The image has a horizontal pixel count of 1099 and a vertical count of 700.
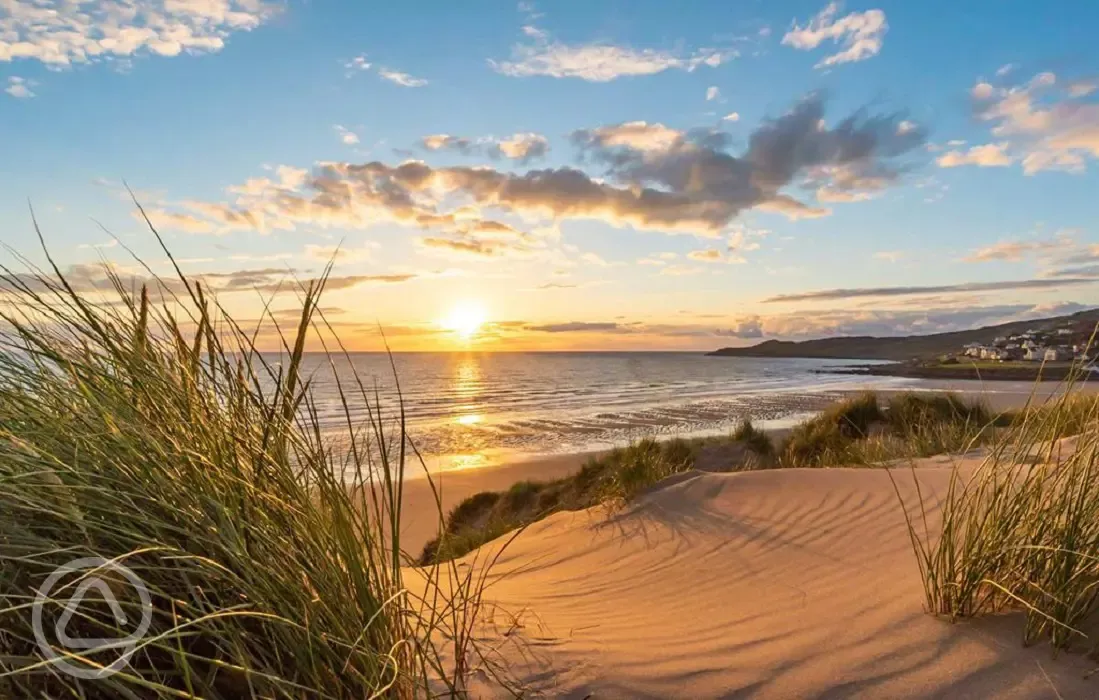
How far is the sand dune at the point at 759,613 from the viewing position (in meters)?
2.72

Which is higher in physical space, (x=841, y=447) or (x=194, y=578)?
(x=194, y=578)

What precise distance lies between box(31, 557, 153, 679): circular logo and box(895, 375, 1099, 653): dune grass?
2902mm

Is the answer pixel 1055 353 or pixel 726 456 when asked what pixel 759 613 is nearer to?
pixel 1055 353

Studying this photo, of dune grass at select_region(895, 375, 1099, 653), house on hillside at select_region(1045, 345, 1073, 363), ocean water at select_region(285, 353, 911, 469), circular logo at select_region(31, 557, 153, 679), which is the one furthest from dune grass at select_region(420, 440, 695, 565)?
circular logo at select_region(31, 557, 153, 679)

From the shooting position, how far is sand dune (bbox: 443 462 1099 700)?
8.92ft

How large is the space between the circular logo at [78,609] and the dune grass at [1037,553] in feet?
9.52

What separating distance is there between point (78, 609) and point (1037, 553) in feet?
11.2

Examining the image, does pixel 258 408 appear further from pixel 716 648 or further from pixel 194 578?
pixel 716 648

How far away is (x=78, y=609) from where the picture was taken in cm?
179

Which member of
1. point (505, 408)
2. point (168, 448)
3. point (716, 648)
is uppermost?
point (168, 448)

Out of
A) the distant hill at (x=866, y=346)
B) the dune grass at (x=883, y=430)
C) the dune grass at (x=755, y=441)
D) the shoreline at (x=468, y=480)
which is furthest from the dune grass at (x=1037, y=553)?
the distant hill at (x=866, y=346)

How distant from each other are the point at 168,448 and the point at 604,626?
2.42 metres

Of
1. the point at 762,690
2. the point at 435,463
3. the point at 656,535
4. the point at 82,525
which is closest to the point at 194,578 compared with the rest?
the point at 82,525

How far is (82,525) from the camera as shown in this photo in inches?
73.3
